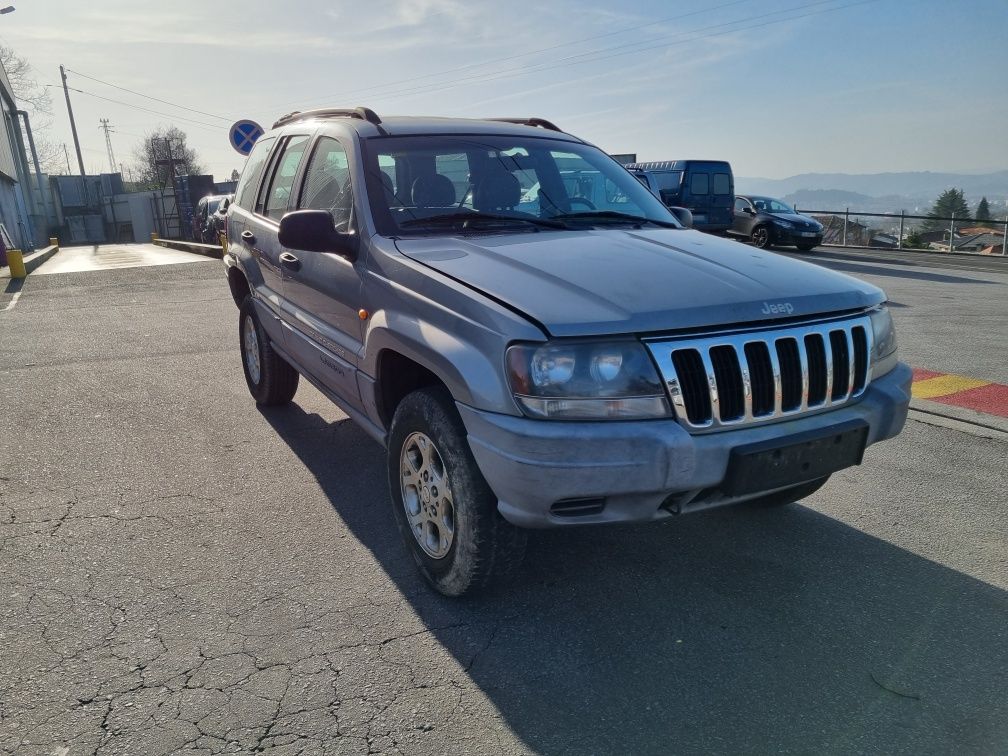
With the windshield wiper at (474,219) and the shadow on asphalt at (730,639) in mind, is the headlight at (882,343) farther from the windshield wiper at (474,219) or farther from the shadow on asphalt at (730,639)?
the windshield wiper at (474,219)

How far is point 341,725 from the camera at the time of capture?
233cm

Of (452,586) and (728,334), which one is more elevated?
(728,334)

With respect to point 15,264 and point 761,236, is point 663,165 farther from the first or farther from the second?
point 15,264

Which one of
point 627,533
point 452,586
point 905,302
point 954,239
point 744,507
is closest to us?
point 452,586

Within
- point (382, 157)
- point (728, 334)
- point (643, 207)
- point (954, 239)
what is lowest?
point (954, 239)

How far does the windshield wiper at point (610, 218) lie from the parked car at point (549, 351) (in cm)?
2

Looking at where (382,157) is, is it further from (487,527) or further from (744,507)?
(744,507)

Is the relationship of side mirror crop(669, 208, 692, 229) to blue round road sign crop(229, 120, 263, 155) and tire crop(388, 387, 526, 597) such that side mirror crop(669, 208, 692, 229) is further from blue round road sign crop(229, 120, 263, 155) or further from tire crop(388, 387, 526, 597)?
blue round road sign crop(229, 120, 263, 155)

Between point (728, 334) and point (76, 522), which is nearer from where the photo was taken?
point (728, 334)

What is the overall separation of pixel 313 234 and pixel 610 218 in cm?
150

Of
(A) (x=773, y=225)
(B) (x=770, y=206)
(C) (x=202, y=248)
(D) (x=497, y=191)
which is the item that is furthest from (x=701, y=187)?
(D) (x=497, y=191)

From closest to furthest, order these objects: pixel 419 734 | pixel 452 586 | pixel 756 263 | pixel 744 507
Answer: pixel 419 734, pixel 452 586, pixel 756 263, pixel 744 507

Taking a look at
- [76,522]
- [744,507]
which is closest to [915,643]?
[744,507]

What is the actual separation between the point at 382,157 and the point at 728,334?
1977 millimetres
